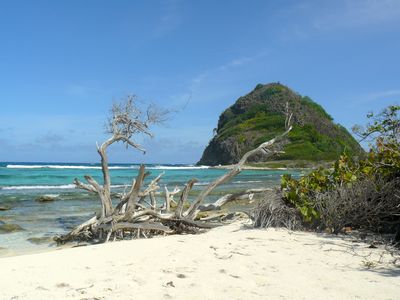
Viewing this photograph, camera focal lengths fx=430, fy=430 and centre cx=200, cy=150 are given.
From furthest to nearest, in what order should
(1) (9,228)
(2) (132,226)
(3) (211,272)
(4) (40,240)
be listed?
1. (1) (9,228)
2. (4) (40,240)
3. (2) (132,226)
4. (3) (211,272)

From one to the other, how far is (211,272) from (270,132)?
89043 millimetres

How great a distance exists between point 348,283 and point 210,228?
17.6 feet

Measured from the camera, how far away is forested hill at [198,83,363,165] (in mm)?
85062

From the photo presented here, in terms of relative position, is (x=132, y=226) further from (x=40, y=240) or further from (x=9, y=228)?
(x=9, y=228)

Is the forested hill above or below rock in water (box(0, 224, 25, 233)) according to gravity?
above

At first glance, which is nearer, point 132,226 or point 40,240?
point 132,226

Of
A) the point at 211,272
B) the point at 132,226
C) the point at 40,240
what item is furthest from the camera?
the point at 40,240

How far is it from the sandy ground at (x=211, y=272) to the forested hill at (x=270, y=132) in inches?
2525

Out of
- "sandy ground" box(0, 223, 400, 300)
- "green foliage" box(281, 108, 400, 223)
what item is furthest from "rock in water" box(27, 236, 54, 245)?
"green foliage" box(281, 108, 400, 223)

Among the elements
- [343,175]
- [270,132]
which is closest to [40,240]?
[343,175]

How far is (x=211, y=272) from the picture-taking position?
5211mm

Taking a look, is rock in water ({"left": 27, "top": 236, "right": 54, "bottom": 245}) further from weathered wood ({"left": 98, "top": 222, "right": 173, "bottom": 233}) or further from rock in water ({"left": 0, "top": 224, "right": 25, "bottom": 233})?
weathered wood ({"left": 98, "top": 222, "right": 173, "bottom": 233})

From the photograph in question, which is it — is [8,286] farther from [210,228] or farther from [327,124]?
[327,124]

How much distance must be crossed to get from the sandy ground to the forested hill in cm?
6415
